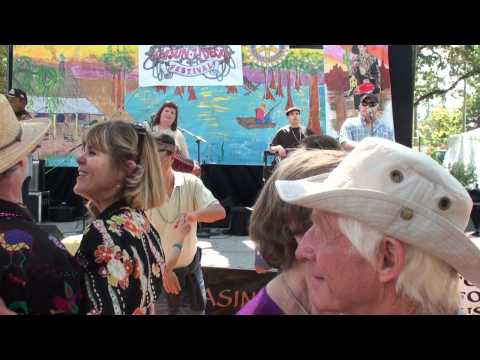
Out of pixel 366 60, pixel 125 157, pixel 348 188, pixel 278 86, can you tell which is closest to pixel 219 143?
pixel 278 86

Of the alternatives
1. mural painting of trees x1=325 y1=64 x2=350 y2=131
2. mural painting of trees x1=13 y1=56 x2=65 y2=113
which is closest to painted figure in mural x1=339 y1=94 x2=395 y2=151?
mural painting of trees x1=325 y1=64 x2=350 y2=131

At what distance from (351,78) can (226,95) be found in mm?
2067

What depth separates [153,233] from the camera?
2234mm

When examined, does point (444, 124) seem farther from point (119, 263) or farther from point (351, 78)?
Answer: point (119, 263)

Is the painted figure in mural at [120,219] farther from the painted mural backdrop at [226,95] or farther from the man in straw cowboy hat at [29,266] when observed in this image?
the painted mural backdrop at [226,95]

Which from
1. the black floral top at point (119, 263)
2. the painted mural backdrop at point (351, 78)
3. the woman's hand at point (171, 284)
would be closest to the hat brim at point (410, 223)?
the black floral top at point (119, 263)

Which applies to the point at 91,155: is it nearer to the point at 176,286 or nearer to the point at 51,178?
the point at 176,286

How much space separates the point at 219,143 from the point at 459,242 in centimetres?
873

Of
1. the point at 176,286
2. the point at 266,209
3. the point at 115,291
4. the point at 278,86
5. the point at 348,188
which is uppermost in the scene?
the point at 278,86

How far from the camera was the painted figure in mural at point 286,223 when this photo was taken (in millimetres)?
1644

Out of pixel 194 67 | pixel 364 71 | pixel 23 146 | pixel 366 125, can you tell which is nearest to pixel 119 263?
pixel 23 146

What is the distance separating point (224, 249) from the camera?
26.7 feet

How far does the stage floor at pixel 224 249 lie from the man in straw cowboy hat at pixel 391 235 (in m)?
4.61
